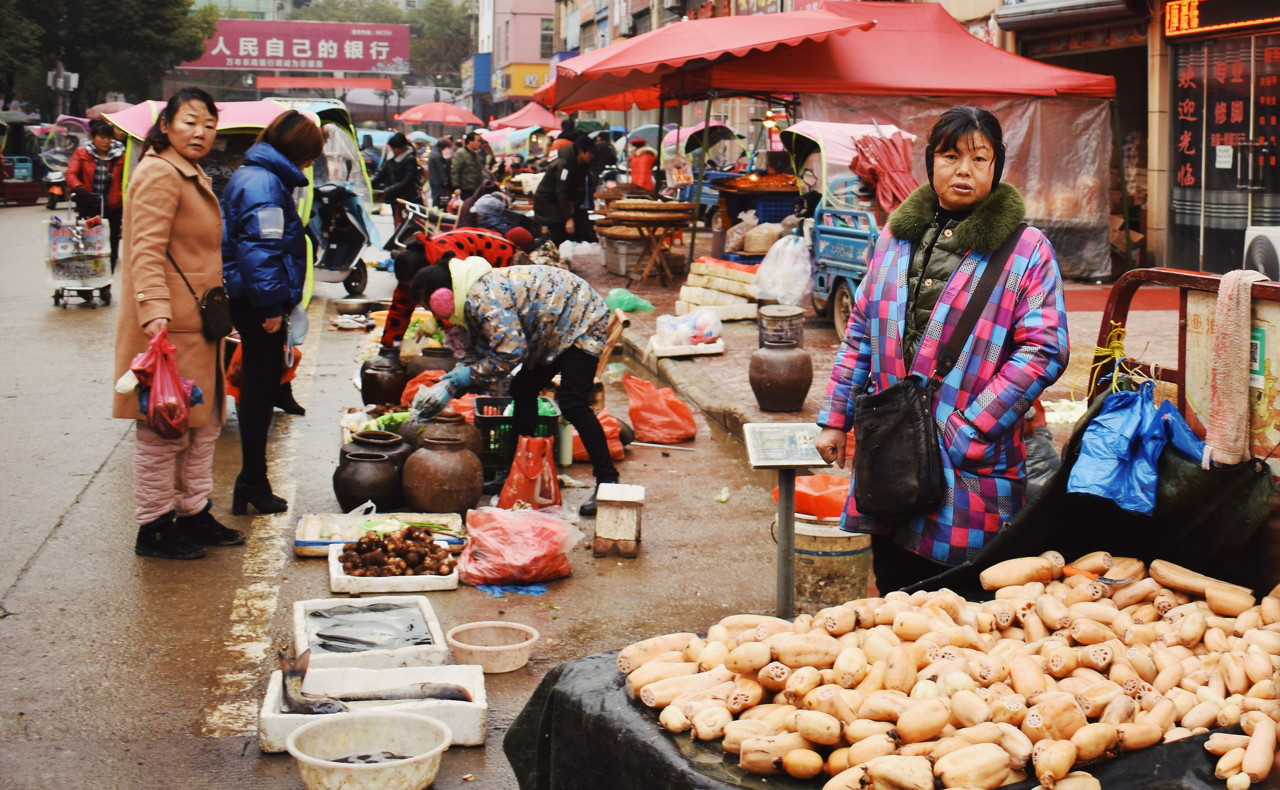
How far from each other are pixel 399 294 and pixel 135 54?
5206 cm

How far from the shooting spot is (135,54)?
54844mm

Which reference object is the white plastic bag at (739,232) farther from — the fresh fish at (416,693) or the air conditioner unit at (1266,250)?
the fresh fish at (416,693)

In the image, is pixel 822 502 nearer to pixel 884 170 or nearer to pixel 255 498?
pixel 255 498

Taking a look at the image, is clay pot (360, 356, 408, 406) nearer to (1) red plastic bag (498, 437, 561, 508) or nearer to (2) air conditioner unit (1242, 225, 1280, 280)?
(1) red plastic bag (498, 437, 561, 508)

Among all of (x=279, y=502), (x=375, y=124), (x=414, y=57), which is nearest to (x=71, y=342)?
(x=279, y=502)

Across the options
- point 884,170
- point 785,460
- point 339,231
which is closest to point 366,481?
point 785,460

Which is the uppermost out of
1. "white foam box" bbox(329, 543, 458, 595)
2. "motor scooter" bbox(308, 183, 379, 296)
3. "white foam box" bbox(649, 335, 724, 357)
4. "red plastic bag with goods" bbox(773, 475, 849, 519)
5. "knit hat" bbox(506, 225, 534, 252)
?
"motor scooter" bbox(308, 183, 379, 296)

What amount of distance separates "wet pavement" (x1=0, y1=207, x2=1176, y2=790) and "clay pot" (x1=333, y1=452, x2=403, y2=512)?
0.35 metres

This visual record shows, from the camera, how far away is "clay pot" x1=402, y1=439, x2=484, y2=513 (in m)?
6.62

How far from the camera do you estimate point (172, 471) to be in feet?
19.3

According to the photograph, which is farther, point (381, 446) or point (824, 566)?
point (381, 446)

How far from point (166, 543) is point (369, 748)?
8.81ft

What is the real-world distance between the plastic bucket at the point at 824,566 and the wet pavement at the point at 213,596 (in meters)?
0.48

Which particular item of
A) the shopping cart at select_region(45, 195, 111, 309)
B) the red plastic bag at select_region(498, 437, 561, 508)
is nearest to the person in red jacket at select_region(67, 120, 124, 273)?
the shopping cart at select_region(45, 195, 111, 309)
